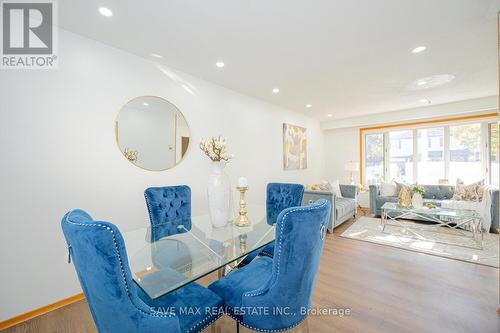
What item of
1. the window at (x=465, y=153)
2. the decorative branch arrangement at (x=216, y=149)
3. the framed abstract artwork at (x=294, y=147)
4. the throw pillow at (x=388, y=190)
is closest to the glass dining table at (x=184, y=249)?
the decorative branch arrangement at (x=216, y=149)

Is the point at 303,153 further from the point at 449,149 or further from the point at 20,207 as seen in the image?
the point at 20,207

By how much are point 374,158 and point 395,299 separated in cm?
478

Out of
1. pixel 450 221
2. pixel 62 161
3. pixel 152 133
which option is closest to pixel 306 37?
pixel 152 133

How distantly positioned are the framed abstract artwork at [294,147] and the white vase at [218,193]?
116 inches

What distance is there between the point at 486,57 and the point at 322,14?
2443 millimetres

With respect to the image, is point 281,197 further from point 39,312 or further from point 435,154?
point 435,154

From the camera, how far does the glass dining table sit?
3.75ft

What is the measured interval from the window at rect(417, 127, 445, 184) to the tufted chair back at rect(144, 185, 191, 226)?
19.0ft

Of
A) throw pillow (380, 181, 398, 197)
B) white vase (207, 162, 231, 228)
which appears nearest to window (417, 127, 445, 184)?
throw pillow (380, 181, 398, 197)

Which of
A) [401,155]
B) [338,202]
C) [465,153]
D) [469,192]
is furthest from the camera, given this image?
[401,155]

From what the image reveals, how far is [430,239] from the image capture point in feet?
11.2

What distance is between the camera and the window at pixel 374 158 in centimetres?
584

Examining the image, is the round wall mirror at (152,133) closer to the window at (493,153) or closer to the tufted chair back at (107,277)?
the tufted chair back at (107,277)

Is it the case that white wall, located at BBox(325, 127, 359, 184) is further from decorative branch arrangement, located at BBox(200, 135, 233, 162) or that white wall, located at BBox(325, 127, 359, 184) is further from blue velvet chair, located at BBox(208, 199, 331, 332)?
blue velvet chair, located at BBox(208, 199, 331, 332)
